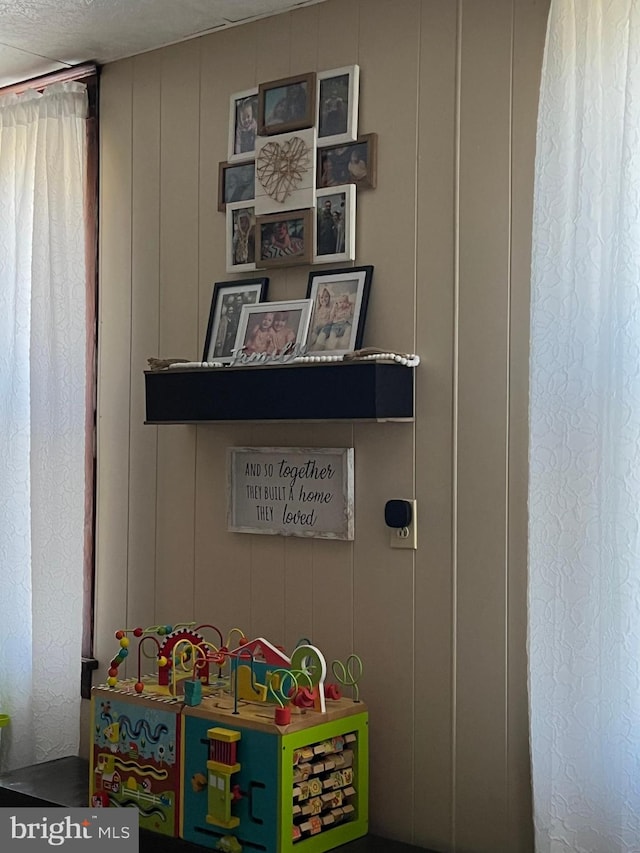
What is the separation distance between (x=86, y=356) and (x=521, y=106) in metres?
1.51

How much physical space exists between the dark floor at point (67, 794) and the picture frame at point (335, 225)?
Result: 140 centimetres

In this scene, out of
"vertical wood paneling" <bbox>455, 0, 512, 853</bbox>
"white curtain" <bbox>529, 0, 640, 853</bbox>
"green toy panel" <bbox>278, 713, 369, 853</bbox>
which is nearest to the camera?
"white curtain" <bbox>529, 0, 640, 853</bbox>

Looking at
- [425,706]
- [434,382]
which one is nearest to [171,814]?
[425,706]

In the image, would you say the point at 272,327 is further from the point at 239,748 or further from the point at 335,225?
the point at 239,748

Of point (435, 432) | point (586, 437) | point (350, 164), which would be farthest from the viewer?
point (350, 164)

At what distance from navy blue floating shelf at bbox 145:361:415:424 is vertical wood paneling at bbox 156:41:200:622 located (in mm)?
228

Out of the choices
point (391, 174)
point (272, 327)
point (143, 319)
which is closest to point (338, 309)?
point (272, 327)

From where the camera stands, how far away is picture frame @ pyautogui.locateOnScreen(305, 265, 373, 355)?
2686 millimetres

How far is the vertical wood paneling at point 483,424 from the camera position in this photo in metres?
2.47

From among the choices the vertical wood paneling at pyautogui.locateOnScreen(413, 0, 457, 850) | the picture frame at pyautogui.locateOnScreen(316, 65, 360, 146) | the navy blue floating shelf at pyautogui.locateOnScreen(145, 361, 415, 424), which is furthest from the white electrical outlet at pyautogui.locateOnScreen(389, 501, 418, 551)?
the picture frame at pyautogui.locateOnScreen(316, 65, 360, 146)

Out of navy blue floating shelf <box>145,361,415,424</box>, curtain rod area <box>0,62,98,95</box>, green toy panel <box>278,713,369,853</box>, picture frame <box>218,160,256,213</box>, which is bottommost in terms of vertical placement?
green toy panel <box>278,713,369,853</box>

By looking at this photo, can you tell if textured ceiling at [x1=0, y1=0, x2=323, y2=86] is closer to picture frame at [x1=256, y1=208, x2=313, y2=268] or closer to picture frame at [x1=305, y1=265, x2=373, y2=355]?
picture frame at [x1=256, y1=208, x2=313, y2=268]

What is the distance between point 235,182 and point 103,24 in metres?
0.58

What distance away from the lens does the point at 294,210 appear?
2811mm
